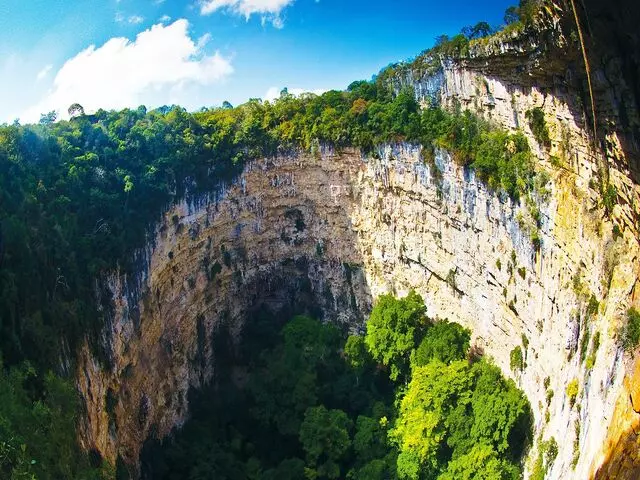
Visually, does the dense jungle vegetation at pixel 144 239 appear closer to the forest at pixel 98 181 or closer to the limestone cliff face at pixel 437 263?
the forest at pixel 98 181

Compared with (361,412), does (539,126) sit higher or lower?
higher

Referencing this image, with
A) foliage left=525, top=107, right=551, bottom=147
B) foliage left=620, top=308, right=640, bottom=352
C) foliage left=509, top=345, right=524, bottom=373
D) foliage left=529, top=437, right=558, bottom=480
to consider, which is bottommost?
foliage left=529, top=437, right=558, bottom=480

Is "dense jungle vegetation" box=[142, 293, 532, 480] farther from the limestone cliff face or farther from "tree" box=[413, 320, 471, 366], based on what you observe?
the limestone cliff face

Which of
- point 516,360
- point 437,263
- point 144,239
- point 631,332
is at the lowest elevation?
point 516,360

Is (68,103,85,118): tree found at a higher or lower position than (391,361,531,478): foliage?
higher

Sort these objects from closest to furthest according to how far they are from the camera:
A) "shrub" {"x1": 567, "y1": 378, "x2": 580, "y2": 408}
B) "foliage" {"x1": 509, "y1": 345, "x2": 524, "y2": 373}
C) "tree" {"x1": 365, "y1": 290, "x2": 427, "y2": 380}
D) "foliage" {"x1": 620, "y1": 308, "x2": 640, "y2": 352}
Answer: "foliage" {"x1": 620, "y1": 308, "x2": 640, "y2": 352} < "shrub" {"x1": 567, "y1": 378, "x2": 580, "y2": 408} < "foliage" {"x1": 509, "y1": 345, "x2": 524, "y2": 373} < "tree" {"x1": 365, "y1": 290, "x2": 427, "y2": 380}

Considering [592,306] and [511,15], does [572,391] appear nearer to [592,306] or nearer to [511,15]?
[592,306]

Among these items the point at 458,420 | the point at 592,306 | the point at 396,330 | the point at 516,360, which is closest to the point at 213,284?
the point at 396,330

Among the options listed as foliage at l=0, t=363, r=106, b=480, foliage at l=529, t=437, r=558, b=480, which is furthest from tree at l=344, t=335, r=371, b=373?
foliage at l=0, t=363, r=106, b=480

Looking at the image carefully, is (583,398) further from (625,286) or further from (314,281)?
(314,281)
